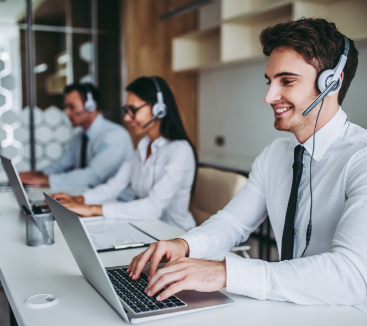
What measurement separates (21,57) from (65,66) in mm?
441

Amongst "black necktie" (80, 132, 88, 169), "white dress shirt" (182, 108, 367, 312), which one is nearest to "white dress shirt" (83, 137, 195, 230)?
"white dress shirt" (182, 108, 367, 312)

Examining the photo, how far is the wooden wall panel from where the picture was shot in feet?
14.0

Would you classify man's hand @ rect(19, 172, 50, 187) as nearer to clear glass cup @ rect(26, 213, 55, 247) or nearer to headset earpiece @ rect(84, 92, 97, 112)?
headset earpiece @ rect(84, 92, 97, 112)

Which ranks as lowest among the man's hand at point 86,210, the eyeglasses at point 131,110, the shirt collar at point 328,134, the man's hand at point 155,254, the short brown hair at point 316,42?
the man's hand at point 86,210

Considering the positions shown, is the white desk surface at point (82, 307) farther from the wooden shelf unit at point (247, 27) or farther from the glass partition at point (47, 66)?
the glass partition at point (47, 66)

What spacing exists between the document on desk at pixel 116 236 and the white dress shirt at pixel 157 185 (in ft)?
0.53

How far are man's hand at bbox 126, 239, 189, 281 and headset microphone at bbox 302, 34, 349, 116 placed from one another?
53 cm

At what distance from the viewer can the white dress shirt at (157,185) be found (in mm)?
1736

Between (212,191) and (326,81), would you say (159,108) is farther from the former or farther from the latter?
(326,81)

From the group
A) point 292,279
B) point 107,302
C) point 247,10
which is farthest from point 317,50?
point 247,10

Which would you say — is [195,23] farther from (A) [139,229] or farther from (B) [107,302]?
(B) [107,302]

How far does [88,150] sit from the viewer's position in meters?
3.08

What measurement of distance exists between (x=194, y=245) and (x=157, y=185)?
2.55 ft

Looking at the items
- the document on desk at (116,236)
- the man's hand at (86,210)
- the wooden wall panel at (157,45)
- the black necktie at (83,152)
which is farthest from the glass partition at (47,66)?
the document on desk at (116,236)
